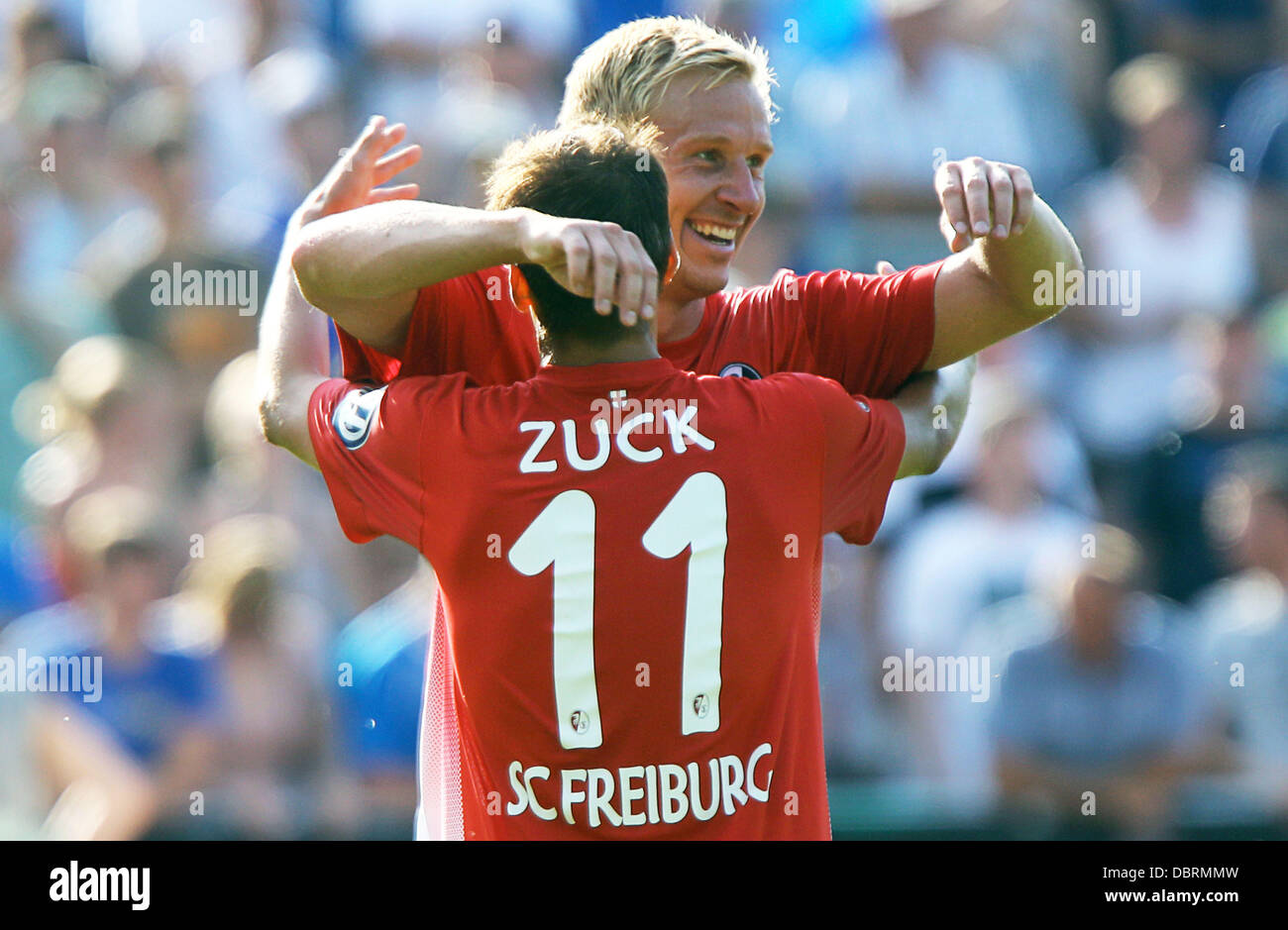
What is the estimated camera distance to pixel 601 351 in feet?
8.82

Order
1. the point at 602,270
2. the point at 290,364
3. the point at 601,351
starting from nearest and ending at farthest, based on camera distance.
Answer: the point at 602,270 < the point at 601,351 < the point at 290,364

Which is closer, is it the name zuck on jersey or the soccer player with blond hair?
the name zuck on jersey

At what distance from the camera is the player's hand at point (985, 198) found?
8.63ft

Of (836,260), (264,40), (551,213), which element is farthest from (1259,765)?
(264,40)

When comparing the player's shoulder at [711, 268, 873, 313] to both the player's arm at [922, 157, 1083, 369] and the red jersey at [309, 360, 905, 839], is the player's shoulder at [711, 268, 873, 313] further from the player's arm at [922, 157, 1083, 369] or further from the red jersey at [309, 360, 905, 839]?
the red jersey at [309, 360, 905, 839]

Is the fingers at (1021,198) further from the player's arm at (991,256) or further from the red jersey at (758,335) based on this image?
the red jersey at (758,335)

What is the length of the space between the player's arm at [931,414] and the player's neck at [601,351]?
50 cm

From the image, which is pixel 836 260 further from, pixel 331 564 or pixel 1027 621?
pixel 331 564

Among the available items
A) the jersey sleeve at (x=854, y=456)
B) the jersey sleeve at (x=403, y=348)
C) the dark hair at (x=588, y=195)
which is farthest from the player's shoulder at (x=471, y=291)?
the jersey sleeve at (x=854, y=456)

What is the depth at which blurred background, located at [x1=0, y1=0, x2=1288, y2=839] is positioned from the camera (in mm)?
5246

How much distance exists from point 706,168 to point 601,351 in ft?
1.78
